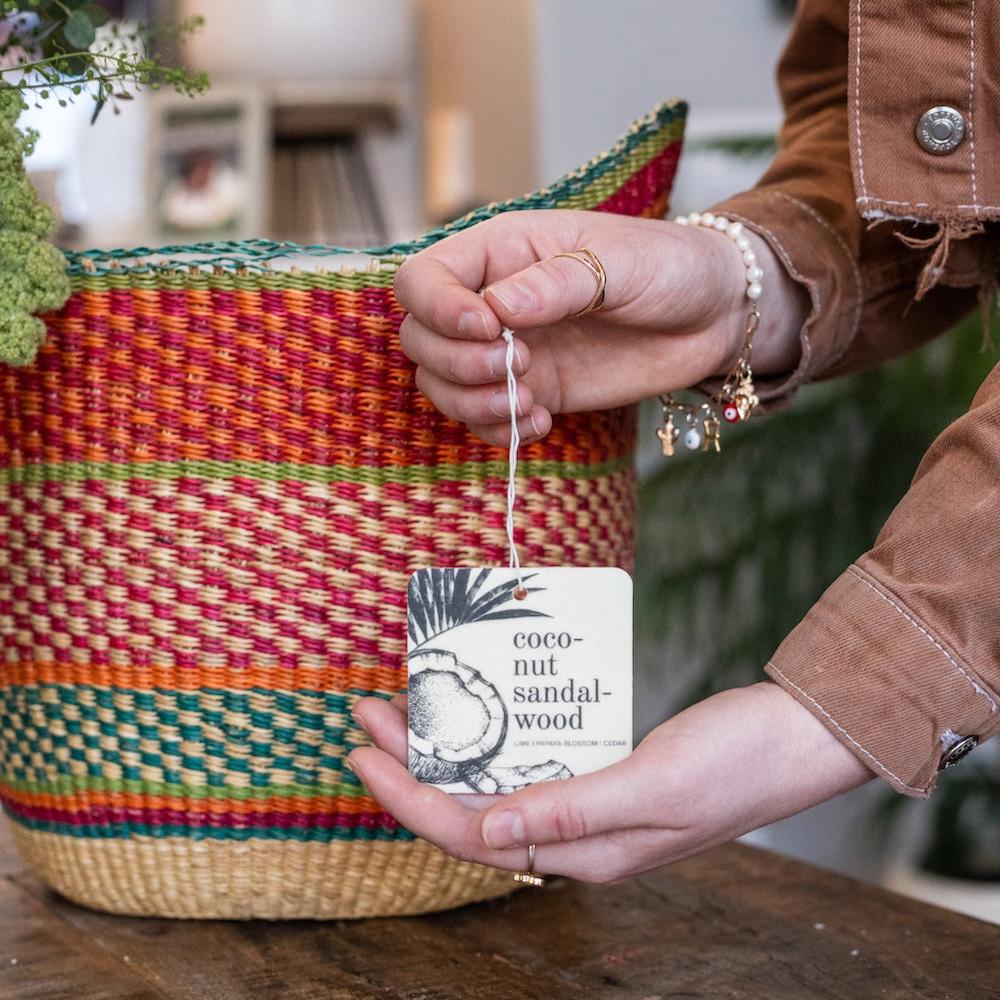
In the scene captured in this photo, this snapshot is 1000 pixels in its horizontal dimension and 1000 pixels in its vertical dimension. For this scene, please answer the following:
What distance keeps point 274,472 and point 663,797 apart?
10.2 inches

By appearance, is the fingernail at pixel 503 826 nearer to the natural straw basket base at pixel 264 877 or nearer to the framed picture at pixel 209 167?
the natural straw basket base at pixel 264 877

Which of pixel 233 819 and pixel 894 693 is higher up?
pixel 894 693

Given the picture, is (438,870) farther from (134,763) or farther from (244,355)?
(244,355)

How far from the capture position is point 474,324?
54 cm

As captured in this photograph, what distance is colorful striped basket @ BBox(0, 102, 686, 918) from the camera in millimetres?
650

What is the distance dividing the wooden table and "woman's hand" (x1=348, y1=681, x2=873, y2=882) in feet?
0.42

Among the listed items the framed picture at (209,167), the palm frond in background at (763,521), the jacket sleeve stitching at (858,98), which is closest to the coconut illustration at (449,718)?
the jacket sleeve stitching at (858,98)

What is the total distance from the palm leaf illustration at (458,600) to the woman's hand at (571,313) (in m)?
0.09

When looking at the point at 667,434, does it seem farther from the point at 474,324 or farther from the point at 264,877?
the point at 264,877

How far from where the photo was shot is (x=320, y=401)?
653mm

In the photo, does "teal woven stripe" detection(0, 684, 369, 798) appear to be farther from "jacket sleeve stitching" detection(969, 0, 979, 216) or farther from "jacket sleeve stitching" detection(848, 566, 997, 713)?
"jacket sleeve stitching" detection(969, 0, 979, 216)

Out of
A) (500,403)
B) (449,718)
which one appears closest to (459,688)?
(449,718)

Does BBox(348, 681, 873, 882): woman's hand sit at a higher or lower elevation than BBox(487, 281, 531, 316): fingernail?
lower

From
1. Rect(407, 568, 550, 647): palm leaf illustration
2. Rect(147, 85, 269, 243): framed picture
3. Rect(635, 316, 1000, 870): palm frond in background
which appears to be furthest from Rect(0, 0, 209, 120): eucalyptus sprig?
Rect(147, 85, 269, 243): framed picture
